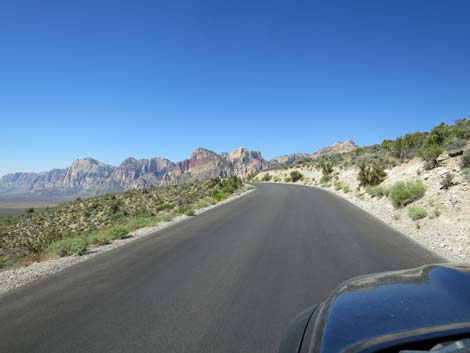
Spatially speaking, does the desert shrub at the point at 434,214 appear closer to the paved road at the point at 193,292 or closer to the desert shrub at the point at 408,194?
the paved road at the point at 193,292

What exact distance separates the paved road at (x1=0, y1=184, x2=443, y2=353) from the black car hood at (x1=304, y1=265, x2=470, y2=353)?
158 cm

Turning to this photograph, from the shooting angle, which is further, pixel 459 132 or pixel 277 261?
pixel 459 132

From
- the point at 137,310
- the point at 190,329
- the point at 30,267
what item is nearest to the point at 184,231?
the point at 30,267

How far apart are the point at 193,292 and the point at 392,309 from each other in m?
4.02

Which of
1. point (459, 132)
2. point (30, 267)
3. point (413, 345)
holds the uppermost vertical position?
point (459, 132)

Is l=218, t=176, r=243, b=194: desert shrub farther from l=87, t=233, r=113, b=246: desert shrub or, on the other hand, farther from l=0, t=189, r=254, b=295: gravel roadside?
l=0, t=189, r=254, b=295: gravel roadside

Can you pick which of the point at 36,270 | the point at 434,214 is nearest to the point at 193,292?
the point at 36,270

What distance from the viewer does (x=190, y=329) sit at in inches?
167

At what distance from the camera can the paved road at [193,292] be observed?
4.07 meters

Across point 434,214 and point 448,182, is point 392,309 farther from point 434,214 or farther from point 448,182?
point 448,182

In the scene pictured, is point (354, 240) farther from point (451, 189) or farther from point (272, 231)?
point (451, 189)

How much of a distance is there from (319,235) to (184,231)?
18.2 feet

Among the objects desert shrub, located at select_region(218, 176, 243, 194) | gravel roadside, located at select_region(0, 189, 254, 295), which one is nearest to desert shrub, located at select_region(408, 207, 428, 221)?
gravel roadside, located at select_region(0, 189, 254, 295)

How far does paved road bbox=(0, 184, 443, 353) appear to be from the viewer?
407 centimetres
